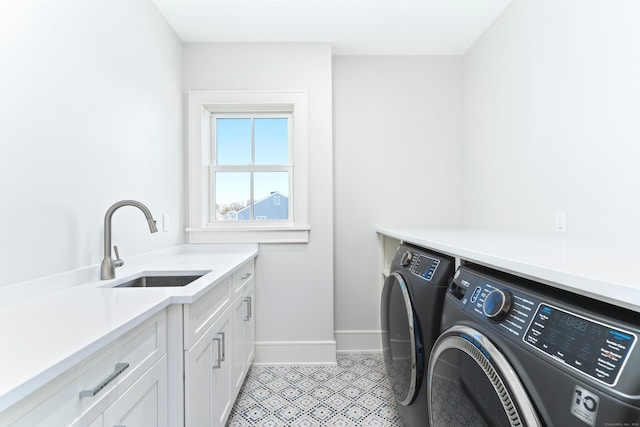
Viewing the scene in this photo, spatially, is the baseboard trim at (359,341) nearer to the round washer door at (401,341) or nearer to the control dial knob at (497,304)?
the round washer door at (401,341)

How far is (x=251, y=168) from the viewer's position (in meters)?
2.47

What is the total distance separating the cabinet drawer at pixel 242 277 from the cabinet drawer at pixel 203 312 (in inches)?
6.6

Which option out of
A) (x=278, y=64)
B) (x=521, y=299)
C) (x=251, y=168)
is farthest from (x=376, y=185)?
(x=521, y=299)

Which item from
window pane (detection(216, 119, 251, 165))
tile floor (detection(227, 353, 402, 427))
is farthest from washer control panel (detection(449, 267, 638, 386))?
window pane (detection(216, 119, 251, 165))

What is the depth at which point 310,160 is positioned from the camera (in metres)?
2.35

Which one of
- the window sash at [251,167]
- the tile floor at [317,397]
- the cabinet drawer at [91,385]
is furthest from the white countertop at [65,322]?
the window sash at [251,167]

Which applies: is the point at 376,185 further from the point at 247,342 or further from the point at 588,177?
the point at 247,342

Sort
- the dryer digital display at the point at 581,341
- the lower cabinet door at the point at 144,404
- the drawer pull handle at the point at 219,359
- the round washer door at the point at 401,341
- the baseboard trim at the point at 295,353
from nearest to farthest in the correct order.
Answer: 1. the dryer digital display at the point at 581,341
2. the lower cabinet door at the point at 144,404
3. the round washer door at the point at 401,341
4. the drawer pull handle at the point at 219,359
5. the baseboard trim at the point at 295,353

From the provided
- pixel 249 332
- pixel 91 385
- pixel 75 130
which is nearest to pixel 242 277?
pixel 249 332

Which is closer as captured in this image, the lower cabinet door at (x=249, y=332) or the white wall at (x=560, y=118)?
the white wall at (x=560, y=118)

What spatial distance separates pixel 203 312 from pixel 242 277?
2.24 ft

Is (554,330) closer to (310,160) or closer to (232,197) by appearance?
(310,160)

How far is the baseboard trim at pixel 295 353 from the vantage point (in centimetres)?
231

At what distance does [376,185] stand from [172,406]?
6.64 ft
